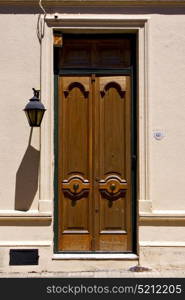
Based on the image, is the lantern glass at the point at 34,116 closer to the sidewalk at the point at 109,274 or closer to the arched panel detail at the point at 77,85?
the arched panel detail at the point at 77,85

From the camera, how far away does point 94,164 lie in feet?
27.3

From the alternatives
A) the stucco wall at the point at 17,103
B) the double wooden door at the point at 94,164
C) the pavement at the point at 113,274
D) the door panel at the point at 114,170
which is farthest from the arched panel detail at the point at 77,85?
the pavement at the point at 113,274

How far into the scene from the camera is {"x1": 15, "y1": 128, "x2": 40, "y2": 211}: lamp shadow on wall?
26.7ft

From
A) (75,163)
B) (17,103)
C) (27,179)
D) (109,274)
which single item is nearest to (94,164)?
(75,163)

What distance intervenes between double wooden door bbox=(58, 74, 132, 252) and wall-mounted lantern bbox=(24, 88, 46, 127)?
51 centimetres

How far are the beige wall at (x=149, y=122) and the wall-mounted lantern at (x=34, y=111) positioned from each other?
25 cm

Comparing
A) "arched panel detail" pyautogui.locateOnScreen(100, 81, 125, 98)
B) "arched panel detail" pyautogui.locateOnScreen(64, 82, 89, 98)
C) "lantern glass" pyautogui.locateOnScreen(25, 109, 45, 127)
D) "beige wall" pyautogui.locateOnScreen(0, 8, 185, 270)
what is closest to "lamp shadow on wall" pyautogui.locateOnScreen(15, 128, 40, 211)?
"beige wall" pyautogui.locateOnScreen(0, 8, 185, 270)

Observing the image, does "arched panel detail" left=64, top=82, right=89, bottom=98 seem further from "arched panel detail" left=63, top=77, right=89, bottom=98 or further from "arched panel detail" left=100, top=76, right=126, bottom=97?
"arched panel detail" left=100, top=76, right=126, bottom=97

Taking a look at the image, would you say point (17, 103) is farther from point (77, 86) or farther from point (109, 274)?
point (109, 274)

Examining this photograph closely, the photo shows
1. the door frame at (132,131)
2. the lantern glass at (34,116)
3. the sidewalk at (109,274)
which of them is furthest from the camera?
the door frame at (132,131)

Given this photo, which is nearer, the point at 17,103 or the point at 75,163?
the point at 17,103

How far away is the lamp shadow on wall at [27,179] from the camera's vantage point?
320 inches

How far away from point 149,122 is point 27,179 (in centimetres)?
200

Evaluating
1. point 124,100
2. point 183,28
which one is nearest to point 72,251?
point 124,100
